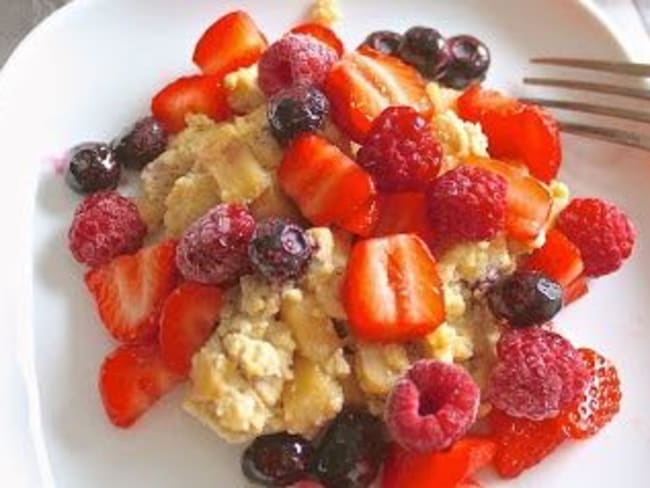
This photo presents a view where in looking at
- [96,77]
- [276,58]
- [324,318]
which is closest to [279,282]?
[324,318]

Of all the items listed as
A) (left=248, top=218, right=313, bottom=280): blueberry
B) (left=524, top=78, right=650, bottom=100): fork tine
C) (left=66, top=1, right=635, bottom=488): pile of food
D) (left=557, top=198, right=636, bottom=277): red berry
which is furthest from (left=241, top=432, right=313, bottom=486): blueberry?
(left=524, top=78, right=650, bottom=100): fork tine

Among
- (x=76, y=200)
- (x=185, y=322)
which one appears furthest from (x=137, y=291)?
(x=76, y=200)

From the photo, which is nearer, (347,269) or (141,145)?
(347,269)

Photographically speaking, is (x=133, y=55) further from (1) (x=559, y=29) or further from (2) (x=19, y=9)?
(1) (x=559, y=29)

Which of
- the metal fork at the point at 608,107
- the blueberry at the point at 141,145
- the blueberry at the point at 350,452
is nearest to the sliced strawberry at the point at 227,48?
the blueberry at the point at 141,145

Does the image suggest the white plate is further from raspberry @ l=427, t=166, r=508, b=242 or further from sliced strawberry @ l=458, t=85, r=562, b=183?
raspberry @ l=427, t=166, r=508, b=242

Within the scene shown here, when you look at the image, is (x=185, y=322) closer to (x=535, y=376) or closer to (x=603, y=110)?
(x=535, y=376)

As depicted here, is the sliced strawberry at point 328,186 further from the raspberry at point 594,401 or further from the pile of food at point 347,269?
the raspberry at point 594,401
